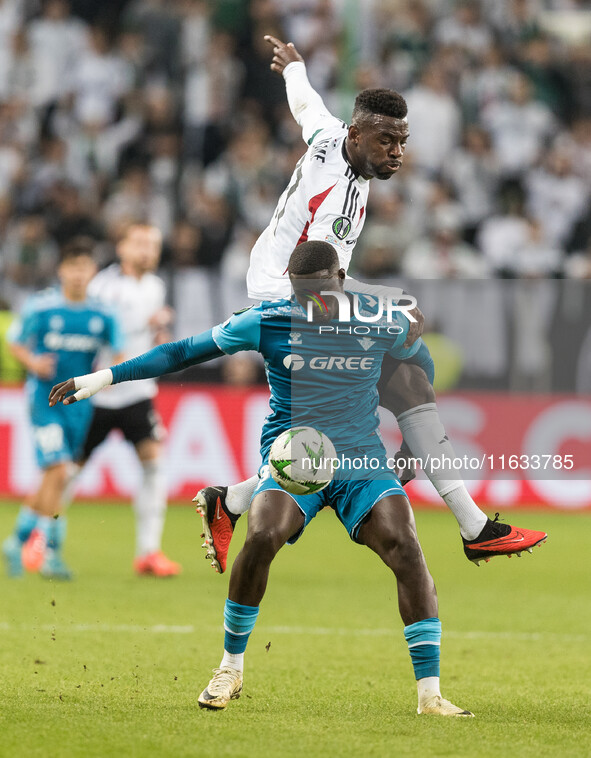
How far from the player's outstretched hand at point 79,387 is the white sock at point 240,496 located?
2.78 feet

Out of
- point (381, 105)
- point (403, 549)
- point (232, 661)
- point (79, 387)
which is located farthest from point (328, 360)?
point (232, 661)

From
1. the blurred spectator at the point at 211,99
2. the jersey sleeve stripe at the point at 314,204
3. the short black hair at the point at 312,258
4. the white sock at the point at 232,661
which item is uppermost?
the blurred spectator at the point at 211,99

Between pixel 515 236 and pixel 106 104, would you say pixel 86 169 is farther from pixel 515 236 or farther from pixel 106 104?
pixel 515 236

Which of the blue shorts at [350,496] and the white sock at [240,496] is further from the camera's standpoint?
the white sock at [240,496]

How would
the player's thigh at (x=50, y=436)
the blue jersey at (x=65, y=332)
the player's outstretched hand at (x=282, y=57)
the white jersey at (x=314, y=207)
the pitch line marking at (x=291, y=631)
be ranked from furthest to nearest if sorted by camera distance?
the blue jersey at (x=65, y=332) → the player's thigh at (x=50, y=436) → the pitch line marking at (x=291, y=631) → the player's outstretched hand at (x=282, y=57) → the white jersey at (x=314, y=207)

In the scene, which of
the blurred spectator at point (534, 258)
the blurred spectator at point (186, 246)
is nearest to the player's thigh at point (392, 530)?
the blurred spectator at point (186, 246)

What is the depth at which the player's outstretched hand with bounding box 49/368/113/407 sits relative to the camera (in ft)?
16.6

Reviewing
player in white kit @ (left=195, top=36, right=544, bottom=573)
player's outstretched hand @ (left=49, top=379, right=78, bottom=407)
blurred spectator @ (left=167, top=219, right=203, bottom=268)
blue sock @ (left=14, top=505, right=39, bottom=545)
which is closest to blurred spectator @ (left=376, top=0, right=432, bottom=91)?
blurred spectator @ (left=167, top=219, right=203, bottom=268)

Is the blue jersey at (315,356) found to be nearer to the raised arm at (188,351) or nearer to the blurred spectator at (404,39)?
the raised arm at (188,351)

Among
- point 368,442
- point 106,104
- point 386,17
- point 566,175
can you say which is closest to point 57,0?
point 106,104

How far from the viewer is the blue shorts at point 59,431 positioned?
30.9 feet

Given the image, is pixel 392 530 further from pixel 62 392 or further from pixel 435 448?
pixel 62 392

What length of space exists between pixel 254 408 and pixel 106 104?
5.07m

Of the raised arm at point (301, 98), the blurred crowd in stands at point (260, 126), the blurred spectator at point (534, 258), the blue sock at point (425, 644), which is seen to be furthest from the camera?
the blurred crowd in stands at point (260, 126)
